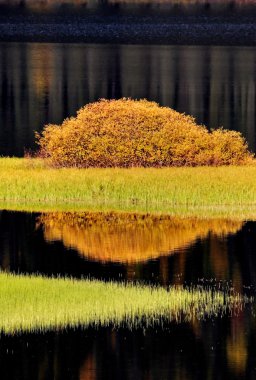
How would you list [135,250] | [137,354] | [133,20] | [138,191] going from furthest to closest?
[133,20] < [138,191] < [135,250] < [137,354]

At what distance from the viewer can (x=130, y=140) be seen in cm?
3344

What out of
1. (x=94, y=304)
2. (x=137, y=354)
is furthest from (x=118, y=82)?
(x=137, y=354)

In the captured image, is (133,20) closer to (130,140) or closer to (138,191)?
(130,140)

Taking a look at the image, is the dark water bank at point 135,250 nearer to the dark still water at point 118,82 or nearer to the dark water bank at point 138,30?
the dark still water at point 118,82

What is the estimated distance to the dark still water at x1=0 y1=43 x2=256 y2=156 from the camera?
56375 mm

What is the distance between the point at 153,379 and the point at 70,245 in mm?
8382

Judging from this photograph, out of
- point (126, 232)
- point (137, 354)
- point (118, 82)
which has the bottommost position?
point (118, 82)

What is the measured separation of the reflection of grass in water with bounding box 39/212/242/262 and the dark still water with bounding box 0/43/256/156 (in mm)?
11644

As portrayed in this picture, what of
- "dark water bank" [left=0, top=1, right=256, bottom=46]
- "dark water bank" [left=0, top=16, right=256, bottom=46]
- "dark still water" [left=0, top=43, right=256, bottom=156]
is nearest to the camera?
"dark still water" [left=0, top=43, right=256, bottom=156]

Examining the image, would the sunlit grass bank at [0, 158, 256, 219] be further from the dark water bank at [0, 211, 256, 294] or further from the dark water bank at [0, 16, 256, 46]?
the dark water bank at [0, 16, 256, 46]

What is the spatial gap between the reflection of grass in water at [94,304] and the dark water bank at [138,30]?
95.7 metres

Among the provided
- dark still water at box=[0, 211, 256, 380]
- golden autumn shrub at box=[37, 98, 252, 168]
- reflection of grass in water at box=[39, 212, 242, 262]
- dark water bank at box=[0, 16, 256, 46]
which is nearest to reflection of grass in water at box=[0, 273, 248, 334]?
dark still water at box=[0, 211, 256, 380]

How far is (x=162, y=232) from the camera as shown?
27188 mm

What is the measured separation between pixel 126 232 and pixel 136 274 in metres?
3.91
